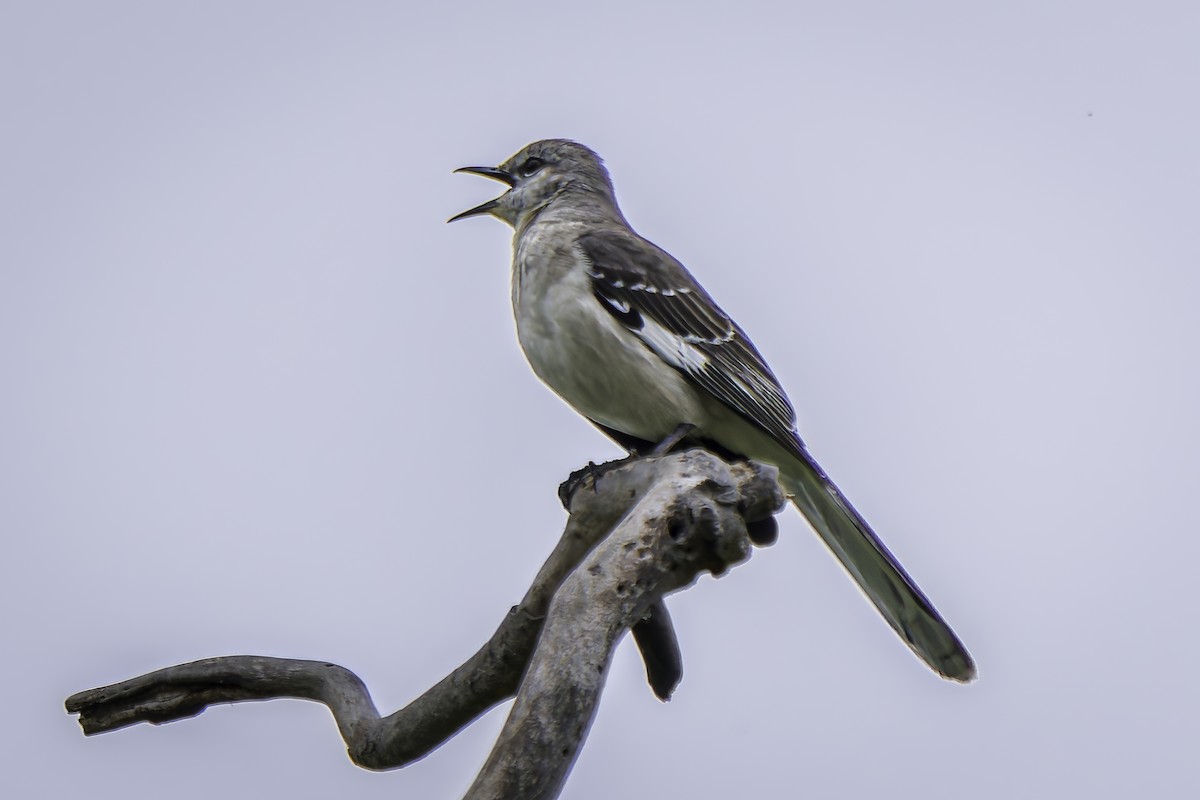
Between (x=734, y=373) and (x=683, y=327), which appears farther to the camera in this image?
(x=683, y=327)

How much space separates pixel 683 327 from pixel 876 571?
4.78ft

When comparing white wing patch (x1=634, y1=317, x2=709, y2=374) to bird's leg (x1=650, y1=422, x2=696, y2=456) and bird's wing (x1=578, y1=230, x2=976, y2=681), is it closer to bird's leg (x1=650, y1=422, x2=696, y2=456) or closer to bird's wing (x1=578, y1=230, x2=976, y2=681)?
bird's wing (x1=578, y1=230, x2=976, y2=681)

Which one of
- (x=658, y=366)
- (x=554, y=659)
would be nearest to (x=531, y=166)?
(x=658, y=366)

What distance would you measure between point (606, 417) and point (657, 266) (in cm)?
86

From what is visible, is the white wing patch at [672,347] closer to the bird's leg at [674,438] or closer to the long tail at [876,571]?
the bird's leg at [674,438]

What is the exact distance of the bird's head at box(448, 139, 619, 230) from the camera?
6977 mm

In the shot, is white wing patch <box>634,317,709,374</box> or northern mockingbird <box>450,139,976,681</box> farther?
white wing patch <box>634,317,709,374</box>

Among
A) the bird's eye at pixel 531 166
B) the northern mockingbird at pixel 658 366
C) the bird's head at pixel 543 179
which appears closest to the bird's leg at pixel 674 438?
the northern mockingbird at pixel 658 366

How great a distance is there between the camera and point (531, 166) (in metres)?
7.18

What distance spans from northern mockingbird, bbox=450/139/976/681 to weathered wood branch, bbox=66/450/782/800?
1276 millimetres

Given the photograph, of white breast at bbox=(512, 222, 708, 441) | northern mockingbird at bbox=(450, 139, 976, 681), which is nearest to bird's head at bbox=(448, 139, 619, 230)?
northern mockingbird at bbox=(450, 139, 976, 681)

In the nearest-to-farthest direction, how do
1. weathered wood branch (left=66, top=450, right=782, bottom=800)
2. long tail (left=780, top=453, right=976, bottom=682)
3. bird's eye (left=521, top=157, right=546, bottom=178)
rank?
weathered wood branch (left=66, top=450, right=782, bottom=800) < long tail (left=780, top=453, right=976, bottom=682) < bird's eye (left=521, top=157, right=546, bottom=178)

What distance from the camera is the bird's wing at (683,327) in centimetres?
584

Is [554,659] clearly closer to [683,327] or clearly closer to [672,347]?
[672,347]
